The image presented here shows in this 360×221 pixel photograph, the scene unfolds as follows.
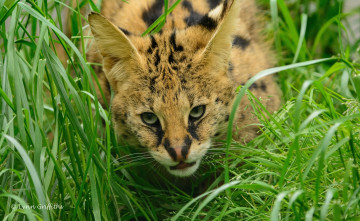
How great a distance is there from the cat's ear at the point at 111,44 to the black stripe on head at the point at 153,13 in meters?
0.55

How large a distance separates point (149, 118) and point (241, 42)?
108cm

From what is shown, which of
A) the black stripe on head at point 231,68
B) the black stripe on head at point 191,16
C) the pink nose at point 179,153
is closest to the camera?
the pink nose at point 179,153

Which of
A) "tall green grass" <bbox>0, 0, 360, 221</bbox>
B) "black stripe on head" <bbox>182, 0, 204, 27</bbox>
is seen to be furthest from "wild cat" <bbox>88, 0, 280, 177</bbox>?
"black stripe on head" <bbox>182, 0, 204, 27</bbox>

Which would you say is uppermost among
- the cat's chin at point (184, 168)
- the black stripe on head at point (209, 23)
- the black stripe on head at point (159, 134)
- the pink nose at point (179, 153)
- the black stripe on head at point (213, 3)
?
the black stripe on head at point (213, 3)

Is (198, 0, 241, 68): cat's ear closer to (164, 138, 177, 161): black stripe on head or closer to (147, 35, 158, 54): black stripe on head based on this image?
(147, 35, 158, 54): black stripe on head

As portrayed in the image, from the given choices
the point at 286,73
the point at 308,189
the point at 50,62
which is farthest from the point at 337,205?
the point at 286,73

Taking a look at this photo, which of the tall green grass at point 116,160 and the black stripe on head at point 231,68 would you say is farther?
the black stripe on head at point 231,68

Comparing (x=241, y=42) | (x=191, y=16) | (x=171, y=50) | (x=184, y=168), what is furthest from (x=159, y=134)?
(x=241, y=42)

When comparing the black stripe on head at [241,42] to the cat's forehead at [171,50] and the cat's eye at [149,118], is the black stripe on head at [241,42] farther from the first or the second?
the cat's eye at [149,118]

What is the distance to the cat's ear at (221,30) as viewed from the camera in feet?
9.23

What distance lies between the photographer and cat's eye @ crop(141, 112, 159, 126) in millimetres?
2867

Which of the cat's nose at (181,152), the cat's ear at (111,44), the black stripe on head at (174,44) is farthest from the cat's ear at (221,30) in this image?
the cat's nose at (181,152)

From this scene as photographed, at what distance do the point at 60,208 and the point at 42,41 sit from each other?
850mm

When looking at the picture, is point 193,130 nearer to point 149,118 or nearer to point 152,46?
point 149,118
